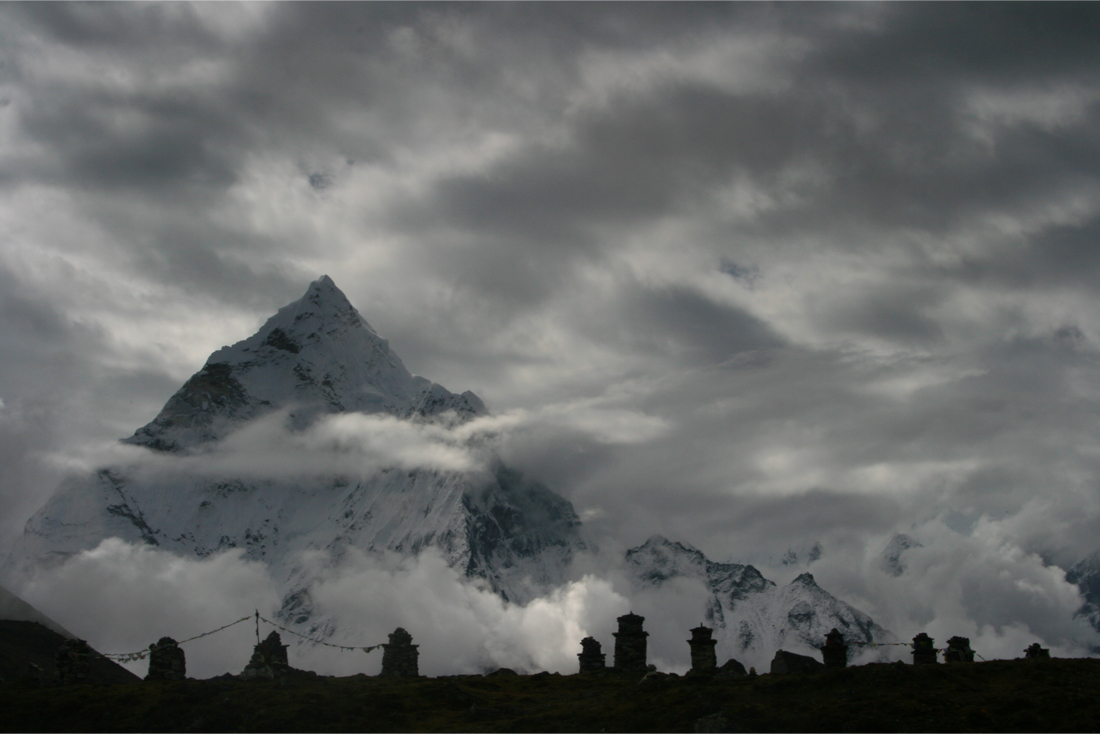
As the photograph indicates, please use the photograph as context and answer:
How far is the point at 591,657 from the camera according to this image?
64812 millimetres

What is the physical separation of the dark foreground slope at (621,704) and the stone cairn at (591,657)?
33.6 feet

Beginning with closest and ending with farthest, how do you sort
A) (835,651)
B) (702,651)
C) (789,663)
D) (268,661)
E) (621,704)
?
(621,704)
(835,651)
(789,663)
(702,651)
(268,661)

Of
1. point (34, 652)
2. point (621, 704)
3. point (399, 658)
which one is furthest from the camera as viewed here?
point (34, 652)

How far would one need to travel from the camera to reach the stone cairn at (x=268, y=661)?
52.7m

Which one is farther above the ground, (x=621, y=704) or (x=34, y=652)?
(x=34, y=652)

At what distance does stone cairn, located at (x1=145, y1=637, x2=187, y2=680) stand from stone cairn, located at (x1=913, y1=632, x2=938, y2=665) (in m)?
44.8

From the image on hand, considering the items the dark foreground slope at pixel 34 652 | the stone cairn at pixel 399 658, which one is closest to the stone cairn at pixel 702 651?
the stone cairn at pixel 399 658

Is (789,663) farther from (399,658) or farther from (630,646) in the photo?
(399,658)

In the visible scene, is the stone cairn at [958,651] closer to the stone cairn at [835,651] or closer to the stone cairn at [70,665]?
the stone cairn at [835,651]

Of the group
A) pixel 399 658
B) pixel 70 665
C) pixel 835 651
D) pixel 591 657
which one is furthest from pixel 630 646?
pixel 70 665

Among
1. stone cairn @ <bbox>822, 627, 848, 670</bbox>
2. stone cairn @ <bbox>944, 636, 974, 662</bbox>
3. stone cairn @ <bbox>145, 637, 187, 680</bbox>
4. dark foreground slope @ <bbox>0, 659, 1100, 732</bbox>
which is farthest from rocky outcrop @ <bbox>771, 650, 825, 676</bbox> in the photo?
stone cairn @ <bbox>145, 637, 187, 680</bbox>

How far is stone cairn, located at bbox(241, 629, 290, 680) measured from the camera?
5272 centimetres

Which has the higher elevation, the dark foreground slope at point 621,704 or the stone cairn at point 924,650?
the stone cairn at point 924,650

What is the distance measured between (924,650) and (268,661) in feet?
132
